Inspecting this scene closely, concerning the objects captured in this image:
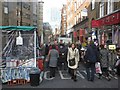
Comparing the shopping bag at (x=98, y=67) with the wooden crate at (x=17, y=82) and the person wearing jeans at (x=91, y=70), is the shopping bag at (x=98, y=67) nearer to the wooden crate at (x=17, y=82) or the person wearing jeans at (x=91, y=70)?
the person wearing jeans at (x=91, y=70)

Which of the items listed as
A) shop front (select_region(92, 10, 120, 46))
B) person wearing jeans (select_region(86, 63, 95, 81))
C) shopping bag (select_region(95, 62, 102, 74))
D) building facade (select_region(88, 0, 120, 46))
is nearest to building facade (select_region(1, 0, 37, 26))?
building facade (select_region(88, 0, 120, 46))

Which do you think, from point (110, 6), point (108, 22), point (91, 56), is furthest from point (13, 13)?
point (91, 56)

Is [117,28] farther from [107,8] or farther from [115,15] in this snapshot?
[107,8]

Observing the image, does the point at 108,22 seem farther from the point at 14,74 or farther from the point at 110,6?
the point at 14,74

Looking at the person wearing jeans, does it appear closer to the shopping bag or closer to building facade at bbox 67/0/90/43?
the shopping bag

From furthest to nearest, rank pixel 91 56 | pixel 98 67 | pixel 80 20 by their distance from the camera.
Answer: pixel 80 20 → pixel 98 67 → pixel 91 56

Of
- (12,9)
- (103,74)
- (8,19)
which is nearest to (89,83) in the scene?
(103,74)

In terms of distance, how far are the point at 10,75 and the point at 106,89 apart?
4193 millimetres

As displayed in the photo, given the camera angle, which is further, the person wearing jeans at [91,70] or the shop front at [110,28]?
the shop front at [110,28]

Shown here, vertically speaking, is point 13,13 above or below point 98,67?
above

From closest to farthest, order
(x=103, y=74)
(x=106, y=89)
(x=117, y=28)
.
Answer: (x=106, y=89) → (x=103, y=74) → (x=117, y=28)

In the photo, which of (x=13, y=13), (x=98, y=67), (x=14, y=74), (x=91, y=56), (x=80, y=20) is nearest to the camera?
(x=14, y=74)

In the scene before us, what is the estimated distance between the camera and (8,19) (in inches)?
2162

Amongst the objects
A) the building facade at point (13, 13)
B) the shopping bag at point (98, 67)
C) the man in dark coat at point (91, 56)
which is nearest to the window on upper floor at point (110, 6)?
the shopping bag at point (98, 67)
